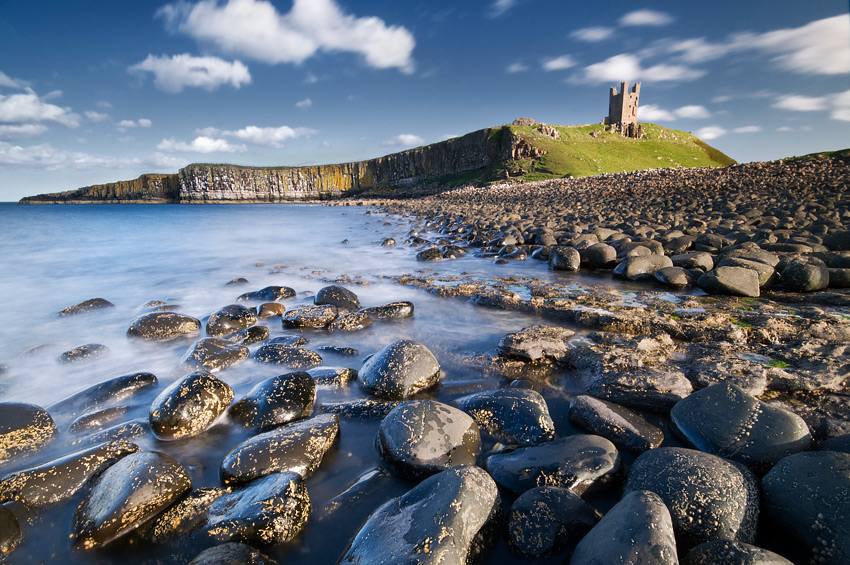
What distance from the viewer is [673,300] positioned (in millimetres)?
5008

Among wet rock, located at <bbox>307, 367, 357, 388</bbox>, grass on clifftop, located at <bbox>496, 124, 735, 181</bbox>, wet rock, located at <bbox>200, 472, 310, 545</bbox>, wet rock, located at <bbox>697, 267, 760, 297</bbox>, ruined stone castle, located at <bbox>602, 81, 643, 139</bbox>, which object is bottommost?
wet rock, located at <bbox>200, 472, 310, 545</bbox>

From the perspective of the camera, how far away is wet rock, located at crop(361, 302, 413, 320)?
5082mm

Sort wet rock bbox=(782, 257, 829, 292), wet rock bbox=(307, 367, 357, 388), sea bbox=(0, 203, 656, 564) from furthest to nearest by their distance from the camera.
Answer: wet rock bbox=(782, 257, 829, 292) → wet rock bbox=(307, 367, 357, 388) → sea bbox=(0, 203, 656, 564)

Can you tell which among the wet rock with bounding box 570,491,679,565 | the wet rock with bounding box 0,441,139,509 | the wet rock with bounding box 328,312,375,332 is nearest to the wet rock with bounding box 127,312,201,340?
the wet rock with bounding box 328,312,375,332

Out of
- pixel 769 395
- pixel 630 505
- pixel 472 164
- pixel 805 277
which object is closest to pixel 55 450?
pixel 630 505

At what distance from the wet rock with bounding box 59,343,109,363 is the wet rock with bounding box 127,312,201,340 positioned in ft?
1.43

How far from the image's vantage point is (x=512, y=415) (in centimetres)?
255

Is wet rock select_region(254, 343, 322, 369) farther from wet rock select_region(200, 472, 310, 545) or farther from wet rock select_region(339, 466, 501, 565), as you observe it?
wet rock select_region(339, 466, 501, 565)

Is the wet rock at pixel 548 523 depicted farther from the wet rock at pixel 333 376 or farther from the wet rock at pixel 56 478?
the wet rock at pixel 56 478

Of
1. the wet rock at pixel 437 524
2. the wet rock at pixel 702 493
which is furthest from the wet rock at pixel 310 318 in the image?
the wet rock at pixel 702 493

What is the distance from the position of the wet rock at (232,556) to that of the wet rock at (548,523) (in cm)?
108

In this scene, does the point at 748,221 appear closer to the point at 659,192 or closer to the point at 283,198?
the point at 659,192

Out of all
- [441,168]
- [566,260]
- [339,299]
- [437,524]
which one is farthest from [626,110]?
[437,524]

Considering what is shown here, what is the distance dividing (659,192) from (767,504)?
17121 millimetres
